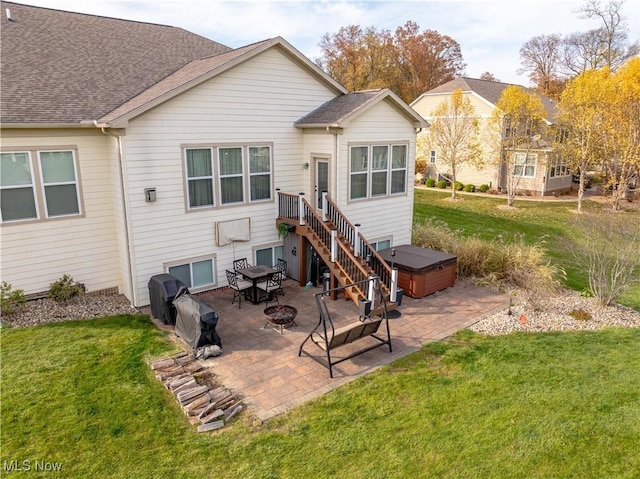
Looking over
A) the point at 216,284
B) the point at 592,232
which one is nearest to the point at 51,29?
the point at 216,284

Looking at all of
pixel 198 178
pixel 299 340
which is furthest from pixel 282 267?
pixel 299 340

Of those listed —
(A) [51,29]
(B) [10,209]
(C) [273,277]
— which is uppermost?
(A) [51,29]

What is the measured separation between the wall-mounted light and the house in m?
0.02

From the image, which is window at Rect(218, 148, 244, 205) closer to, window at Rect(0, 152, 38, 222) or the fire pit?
the fire pit

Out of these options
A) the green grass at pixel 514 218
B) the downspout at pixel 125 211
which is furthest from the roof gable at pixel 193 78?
the green grass at pixel 514 218

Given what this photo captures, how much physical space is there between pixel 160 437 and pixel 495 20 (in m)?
16.4

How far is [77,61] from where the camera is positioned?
12.6 metres

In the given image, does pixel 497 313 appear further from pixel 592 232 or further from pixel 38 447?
pixel 38 447

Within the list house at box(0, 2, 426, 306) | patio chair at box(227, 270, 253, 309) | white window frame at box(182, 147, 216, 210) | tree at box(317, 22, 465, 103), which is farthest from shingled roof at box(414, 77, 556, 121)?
patio chair at box(227, 270, 253, 309)

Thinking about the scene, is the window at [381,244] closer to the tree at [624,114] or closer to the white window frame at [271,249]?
the white window frame at [271,249]

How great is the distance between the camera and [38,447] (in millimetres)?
6137

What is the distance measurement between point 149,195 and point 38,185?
8.29 feet

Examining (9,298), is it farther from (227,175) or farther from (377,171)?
(377,171)

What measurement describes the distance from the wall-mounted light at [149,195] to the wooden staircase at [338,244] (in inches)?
145
